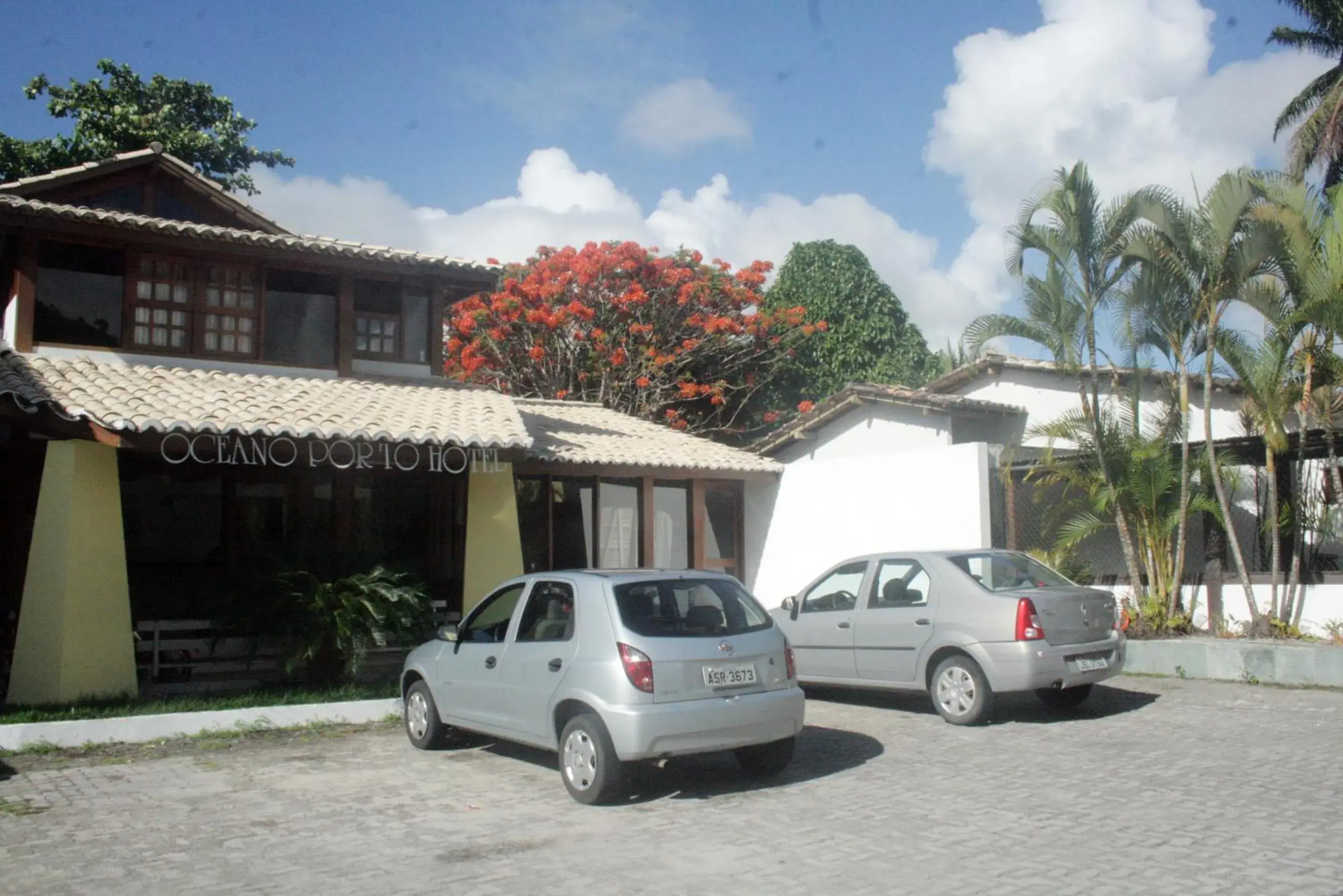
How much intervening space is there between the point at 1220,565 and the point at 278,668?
11.0 meters

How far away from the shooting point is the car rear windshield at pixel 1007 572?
32.4 ft

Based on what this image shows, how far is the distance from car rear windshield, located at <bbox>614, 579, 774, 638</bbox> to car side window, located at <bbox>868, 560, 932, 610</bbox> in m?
2.76

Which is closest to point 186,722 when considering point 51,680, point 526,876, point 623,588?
point 51,680

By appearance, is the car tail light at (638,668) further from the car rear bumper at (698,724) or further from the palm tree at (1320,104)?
the palm tree at (1320,104)

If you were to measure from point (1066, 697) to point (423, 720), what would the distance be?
5882 millimetres

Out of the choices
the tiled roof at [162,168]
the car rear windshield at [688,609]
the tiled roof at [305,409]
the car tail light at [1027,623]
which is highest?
the tiled roof at [162,168]

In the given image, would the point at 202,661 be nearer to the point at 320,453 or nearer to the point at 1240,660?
the point at 320,453

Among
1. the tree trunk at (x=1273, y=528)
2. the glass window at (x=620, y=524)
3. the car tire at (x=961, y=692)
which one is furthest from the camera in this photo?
the glass window at (x=620, y=524)

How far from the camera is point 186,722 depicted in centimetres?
985

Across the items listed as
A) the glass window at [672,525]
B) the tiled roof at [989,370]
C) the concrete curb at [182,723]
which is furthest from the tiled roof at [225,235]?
the tiled roof at [989,370]

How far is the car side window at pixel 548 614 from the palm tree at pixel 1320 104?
1839cm

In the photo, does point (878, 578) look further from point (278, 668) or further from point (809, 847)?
point (278, 668)

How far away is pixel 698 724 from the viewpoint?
273 inches

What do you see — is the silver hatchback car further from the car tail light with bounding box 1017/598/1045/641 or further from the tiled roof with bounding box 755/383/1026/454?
the tiled roof with bounding box 755/383/1026/454
